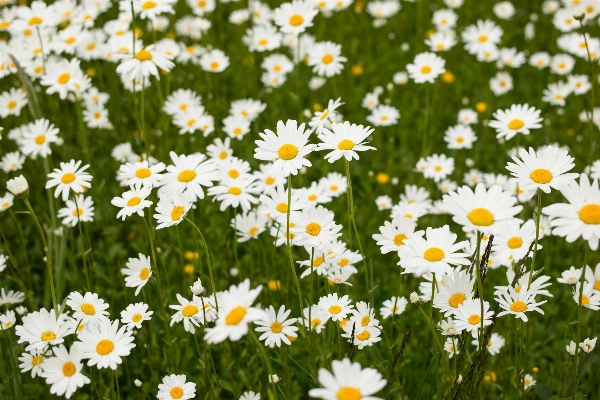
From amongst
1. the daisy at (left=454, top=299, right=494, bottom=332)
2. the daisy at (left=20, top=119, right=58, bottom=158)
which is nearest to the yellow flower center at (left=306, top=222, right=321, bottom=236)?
the daisy at (left=454, top=299, right=494, bottom=332)

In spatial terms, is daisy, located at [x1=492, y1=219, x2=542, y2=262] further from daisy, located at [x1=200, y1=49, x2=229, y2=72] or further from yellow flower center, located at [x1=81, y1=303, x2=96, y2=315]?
daisy, located at [x1=200, y1=49, x2=229, y2=72]

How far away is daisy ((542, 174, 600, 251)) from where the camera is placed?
1.73 m

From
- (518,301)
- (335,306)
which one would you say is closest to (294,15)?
(335,306)

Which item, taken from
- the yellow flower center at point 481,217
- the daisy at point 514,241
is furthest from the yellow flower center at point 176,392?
the daisy at point 514,241

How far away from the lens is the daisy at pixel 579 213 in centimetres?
173

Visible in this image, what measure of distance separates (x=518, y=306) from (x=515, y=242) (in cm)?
36

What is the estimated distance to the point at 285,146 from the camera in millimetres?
2277

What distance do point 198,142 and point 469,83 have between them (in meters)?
2.70

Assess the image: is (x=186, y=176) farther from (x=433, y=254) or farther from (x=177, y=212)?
(x=433, y=254)

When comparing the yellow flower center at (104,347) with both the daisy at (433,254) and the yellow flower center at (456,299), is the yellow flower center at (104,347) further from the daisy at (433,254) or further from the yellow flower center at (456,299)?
the yellow flower center at (456,299)

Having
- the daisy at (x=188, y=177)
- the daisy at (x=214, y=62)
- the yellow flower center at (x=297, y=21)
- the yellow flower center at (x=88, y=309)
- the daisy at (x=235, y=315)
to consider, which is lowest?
the daisy at (x=235, y=315)

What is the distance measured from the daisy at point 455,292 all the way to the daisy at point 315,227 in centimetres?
46

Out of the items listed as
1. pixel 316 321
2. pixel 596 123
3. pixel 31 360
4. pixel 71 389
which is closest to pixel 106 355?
pixel 71 389

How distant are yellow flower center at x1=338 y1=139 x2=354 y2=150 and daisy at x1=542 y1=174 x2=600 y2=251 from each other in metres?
0.81
